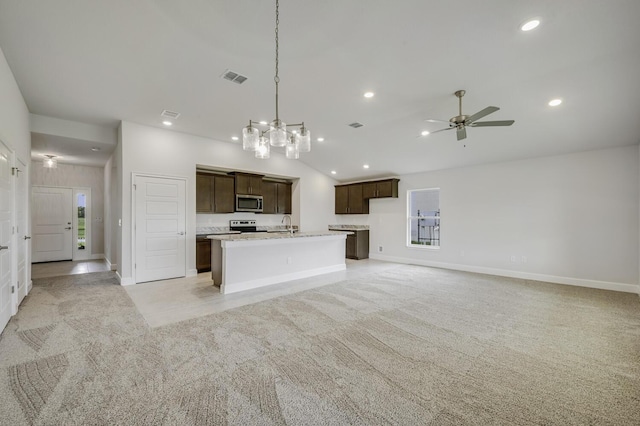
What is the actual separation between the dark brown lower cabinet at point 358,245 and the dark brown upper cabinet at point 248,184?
9.91 ft

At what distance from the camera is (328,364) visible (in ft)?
7.74

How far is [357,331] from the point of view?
3.02 meters

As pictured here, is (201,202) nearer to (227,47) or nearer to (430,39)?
(227,47)

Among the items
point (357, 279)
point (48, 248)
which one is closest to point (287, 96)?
point (357, 279)

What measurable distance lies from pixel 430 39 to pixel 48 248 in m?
10.1

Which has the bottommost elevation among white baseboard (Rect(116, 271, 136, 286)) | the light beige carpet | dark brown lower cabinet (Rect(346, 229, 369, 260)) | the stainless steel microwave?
the light beige carpet

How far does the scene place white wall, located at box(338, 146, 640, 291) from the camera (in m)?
4.69

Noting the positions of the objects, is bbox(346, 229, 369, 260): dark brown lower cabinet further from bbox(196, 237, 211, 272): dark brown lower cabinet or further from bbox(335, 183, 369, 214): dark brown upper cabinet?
bbox(196, 237, 211, 272): dark brown lower cabinet

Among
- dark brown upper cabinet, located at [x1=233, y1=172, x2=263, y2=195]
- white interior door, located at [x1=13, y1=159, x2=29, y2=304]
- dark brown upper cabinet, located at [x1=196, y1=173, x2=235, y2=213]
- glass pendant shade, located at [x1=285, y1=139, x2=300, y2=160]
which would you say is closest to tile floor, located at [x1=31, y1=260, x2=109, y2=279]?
white interior door, located at [x1=13, y1=159, x2=29, y2=304]

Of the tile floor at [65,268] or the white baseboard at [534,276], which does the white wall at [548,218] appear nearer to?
the white baseboard at [534,276]

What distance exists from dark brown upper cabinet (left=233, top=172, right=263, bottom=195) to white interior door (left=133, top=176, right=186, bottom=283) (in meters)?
1.37

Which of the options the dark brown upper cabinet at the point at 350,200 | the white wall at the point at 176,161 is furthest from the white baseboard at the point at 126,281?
the dark brown upper cabinet at the point at 350,200

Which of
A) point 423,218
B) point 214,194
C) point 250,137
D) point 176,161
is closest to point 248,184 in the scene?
point 214,194

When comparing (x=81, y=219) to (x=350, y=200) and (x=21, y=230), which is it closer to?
(x=21, y=230)
